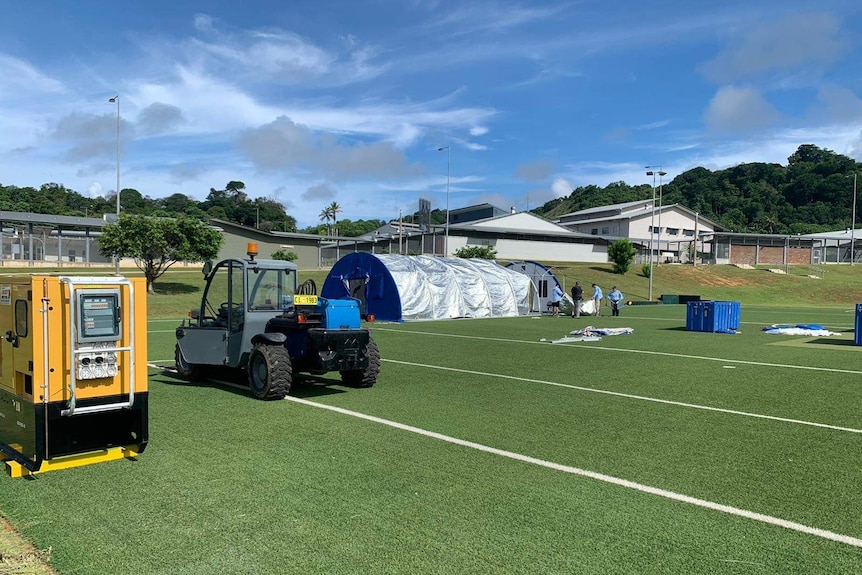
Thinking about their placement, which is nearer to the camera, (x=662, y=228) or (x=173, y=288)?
(x=173, y=288)

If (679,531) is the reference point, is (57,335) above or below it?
above

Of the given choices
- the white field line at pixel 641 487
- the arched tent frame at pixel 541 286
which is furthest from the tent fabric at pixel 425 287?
the white field line at pixel 641 487

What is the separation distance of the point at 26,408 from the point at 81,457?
2.24 feet

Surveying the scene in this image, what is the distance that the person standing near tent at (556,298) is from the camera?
31.0 metres

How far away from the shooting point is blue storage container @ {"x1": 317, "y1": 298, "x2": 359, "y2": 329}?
9.12 metres

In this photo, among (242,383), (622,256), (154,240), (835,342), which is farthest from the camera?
(622,256)

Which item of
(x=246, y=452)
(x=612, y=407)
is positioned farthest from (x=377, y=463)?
(x=612, y=407)

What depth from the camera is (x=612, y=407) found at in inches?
339

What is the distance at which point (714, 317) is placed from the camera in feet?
67.8

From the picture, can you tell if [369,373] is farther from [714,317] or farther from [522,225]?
[522,225]

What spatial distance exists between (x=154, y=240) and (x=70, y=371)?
31.3m

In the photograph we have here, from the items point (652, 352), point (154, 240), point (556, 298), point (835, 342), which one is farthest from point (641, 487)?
point (154, 240)

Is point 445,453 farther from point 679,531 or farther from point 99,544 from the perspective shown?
point 99,544

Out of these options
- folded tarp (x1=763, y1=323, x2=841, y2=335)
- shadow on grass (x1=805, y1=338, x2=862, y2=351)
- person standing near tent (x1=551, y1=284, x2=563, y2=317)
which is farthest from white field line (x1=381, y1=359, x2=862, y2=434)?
person standing near tent (x1=551, y1=284, x2=563, y2=317)
